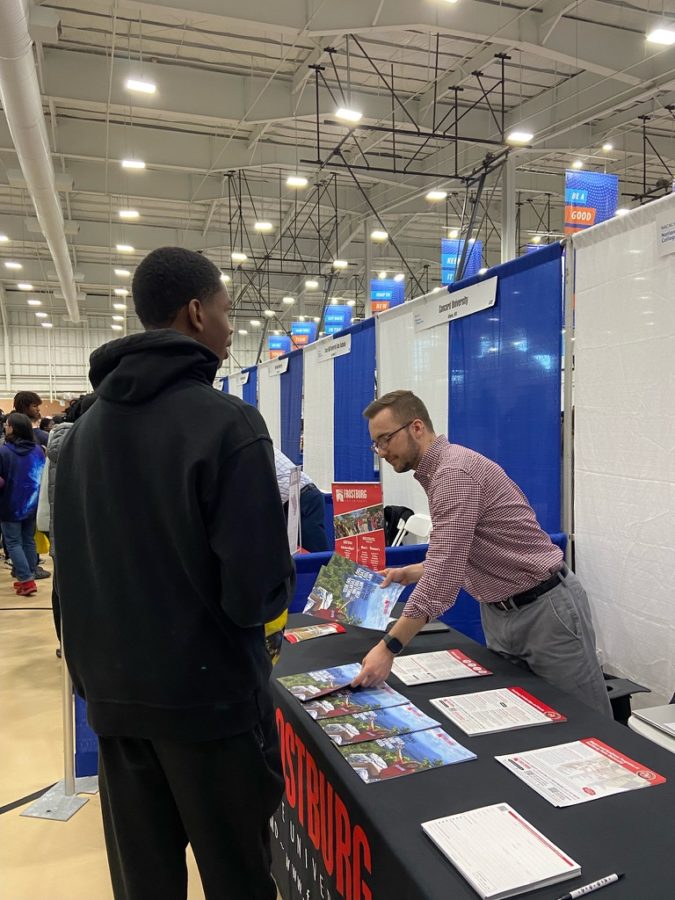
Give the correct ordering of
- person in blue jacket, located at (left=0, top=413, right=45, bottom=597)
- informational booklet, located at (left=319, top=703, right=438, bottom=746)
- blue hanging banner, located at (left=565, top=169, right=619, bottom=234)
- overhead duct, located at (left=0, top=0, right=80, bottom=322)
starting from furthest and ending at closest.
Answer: person in blue jacket, located at (left=0, top=413, right=45, bottom=597) < blue hanging banner, located at (left=565, top=169, right=619, bottom=234) < overhead duct, located at (left=0, top=0, right=80, bottom=322) < informational booklet, located at (left=319, top=703, right=438, bottom=746)

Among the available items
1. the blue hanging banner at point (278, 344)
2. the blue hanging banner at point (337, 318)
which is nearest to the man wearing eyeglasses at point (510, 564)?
the blue hanging banner at point (337, 318)

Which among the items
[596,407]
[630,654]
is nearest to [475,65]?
[596,407]

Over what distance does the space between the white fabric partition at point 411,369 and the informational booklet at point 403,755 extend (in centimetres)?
262

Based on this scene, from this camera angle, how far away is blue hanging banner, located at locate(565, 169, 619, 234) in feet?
16.6

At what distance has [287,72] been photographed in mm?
8414

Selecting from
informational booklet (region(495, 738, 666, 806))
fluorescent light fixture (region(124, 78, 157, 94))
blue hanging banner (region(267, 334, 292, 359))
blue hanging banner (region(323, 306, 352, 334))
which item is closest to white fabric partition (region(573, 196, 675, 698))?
informational booklet (region(495, 738, 666, 806))

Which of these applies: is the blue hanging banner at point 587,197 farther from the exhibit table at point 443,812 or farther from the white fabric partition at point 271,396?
the exhibit table at point 443,812

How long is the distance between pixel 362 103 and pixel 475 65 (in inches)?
65.9

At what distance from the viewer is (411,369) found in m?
4.28

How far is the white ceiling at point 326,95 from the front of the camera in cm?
683

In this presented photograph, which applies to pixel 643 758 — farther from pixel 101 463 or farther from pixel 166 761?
pixel 101 463

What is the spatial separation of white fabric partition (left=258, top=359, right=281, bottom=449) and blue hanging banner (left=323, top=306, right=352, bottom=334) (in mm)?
3471

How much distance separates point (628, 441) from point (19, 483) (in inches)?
188

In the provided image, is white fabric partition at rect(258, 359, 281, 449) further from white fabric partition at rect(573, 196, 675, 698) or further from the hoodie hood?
the hoodie hood
